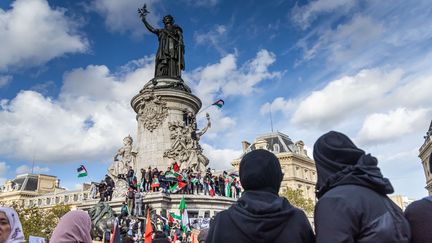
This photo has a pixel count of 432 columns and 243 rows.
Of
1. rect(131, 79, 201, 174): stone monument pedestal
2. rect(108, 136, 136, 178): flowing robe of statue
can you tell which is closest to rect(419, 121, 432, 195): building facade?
rect(131, 79, 201, 174): stone monument pedestal

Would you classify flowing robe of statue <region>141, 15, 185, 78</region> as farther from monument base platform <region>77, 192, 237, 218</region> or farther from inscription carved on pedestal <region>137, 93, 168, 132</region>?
monument base platform <region>77, 192, 237, 218</region>

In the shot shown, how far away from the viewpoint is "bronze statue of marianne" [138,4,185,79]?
81.0ft

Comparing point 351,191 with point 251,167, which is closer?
point 351,191

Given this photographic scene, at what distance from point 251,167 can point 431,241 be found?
1.47m

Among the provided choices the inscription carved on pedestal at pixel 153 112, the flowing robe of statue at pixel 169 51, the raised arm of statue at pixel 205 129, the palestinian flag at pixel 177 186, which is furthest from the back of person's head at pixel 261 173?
the flowing robe of statue at pixel 169 51

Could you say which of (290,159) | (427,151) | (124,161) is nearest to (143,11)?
(124,161)

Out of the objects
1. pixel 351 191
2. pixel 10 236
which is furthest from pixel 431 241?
pixel 10 236

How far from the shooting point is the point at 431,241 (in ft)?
8.57

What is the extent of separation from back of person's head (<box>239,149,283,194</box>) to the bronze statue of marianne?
2171 cm

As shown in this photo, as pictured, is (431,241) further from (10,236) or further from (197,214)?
(197,214)

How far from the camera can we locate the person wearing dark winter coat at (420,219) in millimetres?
2648

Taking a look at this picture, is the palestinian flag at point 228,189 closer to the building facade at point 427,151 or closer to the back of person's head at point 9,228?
the back of person's head at point 9,228

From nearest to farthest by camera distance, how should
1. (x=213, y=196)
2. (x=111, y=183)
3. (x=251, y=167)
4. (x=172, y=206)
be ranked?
1. (x=251, y=167)
2. (x=172, y=206)
3. (x=213, y=196)
4. (x=111, y=183)

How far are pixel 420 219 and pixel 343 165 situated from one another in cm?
74
